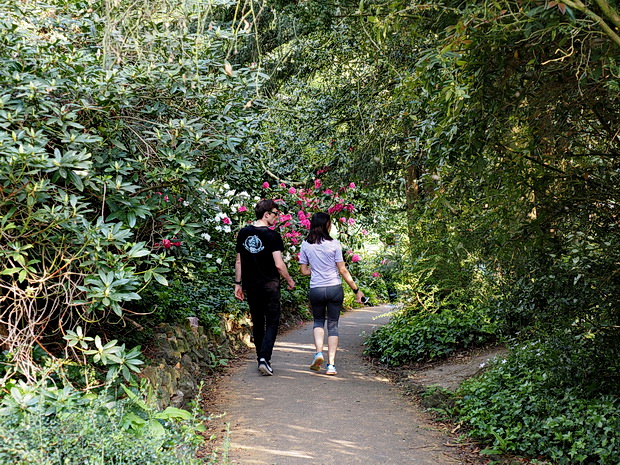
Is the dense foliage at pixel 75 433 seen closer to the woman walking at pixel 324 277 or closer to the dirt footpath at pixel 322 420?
the dirt footpath at pixel 322 420

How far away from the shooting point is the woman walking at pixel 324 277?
711 centimetres

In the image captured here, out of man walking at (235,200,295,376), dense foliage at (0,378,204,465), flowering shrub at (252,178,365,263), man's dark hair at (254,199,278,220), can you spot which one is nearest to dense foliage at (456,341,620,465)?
man walking at (235,200,295,376)

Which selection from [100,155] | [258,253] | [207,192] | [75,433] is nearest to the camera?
[75,433]

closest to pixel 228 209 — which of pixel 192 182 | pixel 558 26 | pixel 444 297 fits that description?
pixel 444 297

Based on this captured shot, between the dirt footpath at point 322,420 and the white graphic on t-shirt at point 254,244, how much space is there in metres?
1.48

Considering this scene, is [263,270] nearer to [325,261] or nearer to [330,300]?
[325,261]

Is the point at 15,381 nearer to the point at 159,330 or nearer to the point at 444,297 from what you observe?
the point at 159,330

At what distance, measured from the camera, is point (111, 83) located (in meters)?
4.45

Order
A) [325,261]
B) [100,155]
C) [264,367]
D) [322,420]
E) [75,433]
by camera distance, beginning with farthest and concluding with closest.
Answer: [325,261]
[264,367]
[322,420]
[100,155]
[75,433]

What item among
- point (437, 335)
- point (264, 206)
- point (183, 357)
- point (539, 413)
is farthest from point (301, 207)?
point (539, 413)

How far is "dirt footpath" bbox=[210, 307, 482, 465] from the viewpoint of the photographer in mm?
4473

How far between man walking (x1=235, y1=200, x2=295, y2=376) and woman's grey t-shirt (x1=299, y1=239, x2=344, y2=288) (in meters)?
0.40

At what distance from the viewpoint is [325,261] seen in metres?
7.12

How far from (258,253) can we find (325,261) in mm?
809
